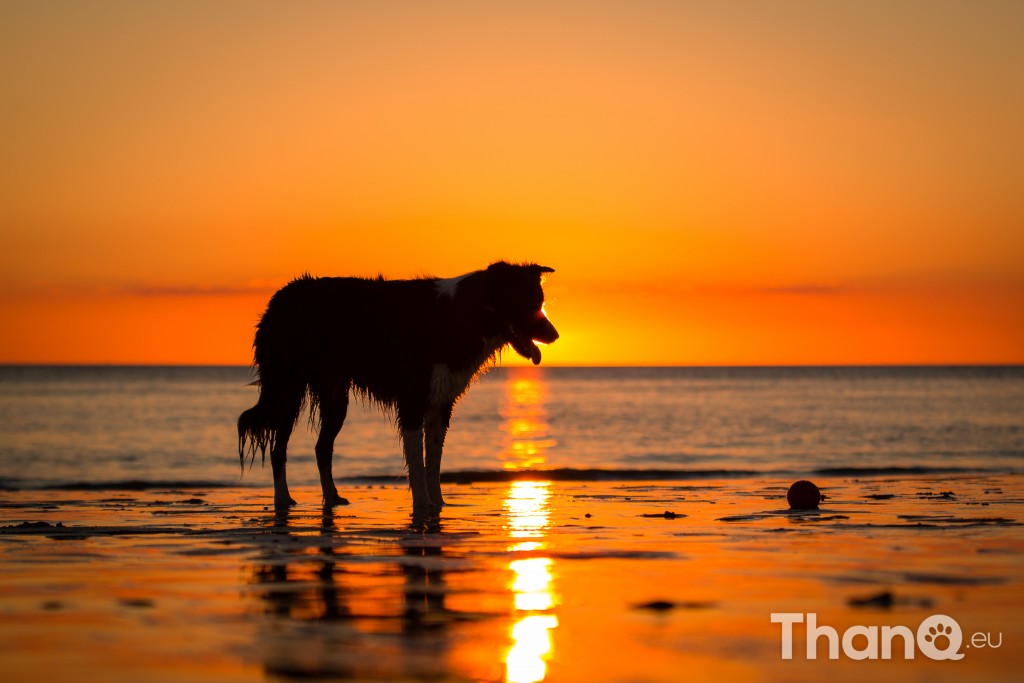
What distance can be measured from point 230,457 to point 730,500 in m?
18.9

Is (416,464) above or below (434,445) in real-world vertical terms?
below

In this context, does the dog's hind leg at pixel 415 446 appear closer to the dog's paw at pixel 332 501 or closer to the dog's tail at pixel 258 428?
the dog's paw at pixel 332 501

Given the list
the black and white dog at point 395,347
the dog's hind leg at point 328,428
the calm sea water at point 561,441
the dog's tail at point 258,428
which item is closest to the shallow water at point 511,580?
the dog's hind leg at point 328,428

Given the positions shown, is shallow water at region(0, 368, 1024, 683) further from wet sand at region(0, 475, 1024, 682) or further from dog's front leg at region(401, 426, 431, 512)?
dog's front leg at region(401, 426, 431, 512)

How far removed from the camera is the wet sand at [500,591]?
20.6 ft

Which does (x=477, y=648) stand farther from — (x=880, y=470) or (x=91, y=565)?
(x=880, y=470)

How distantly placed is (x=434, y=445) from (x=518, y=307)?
6.60 ft

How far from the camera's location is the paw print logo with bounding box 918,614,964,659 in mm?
6574

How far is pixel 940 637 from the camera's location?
687cm

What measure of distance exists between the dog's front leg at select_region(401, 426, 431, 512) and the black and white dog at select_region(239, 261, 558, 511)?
11mm

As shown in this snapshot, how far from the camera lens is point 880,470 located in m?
24.1

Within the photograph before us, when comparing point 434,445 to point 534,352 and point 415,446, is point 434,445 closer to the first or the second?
point 415,446

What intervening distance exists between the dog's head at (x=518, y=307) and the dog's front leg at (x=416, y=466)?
1.49m

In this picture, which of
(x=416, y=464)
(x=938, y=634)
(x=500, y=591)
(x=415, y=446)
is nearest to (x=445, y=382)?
(x=415, y=446)
